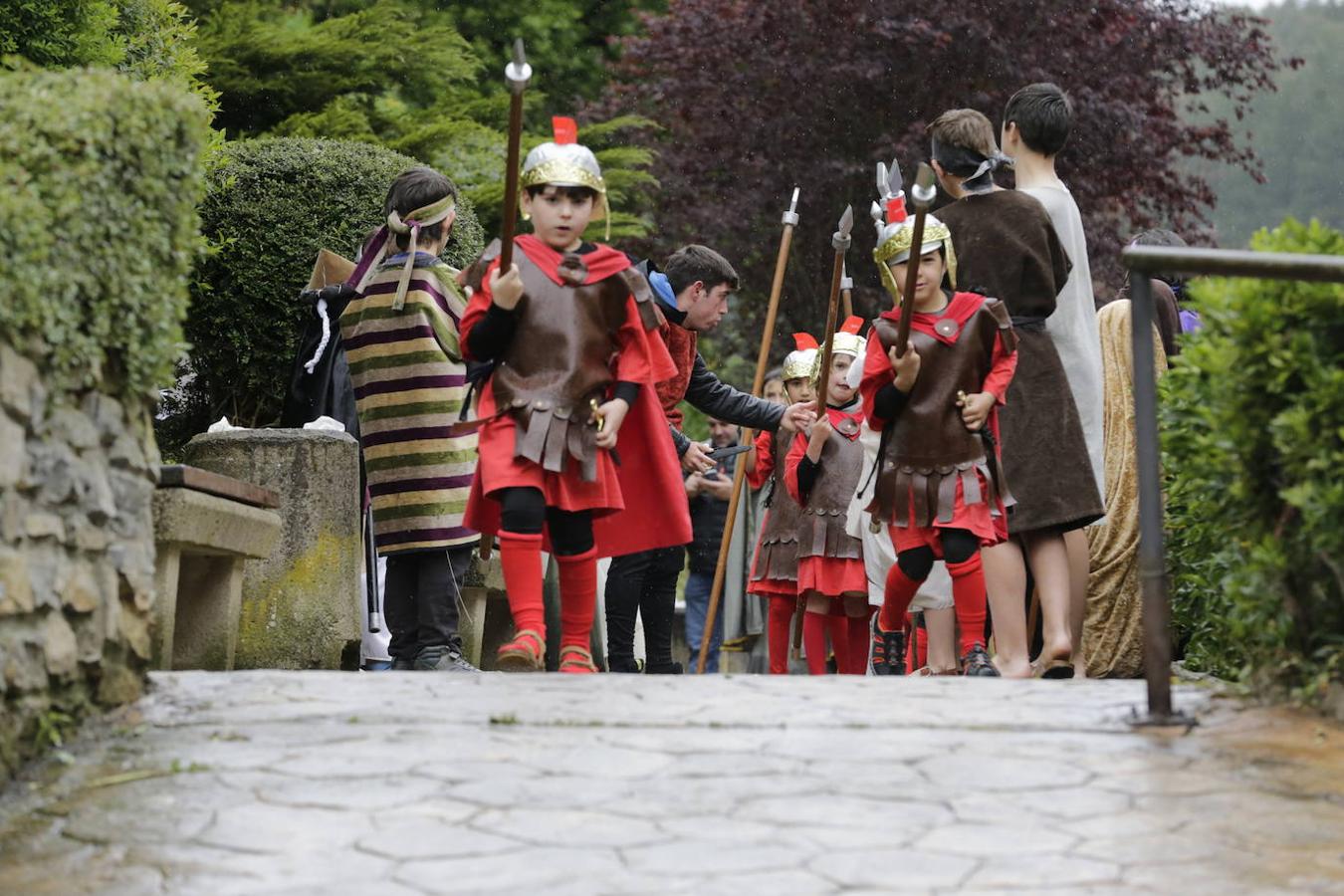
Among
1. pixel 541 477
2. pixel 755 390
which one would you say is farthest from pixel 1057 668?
pixel 755 390

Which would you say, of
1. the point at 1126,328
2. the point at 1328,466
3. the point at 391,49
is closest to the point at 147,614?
the point at 1328,466

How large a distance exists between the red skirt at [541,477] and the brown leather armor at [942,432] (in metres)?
1.08

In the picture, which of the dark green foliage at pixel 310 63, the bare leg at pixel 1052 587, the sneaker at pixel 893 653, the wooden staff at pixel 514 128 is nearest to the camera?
the wooden staff at pixel 514 128

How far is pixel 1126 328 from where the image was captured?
27.6 feet

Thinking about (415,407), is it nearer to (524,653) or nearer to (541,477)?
(541,477)

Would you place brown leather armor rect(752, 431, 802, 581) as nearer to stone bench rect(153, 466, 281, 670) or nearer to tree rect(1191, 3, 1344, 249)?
stone bench rect(153, 466, 281, 670)

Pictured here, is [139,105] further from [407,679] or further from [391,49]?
[391,49]

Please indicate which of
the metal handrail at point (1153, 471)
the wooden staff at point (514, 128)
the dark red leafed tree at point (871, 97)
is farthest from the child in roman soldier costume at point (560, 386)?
the dark red leafed tree at point (871, 97)

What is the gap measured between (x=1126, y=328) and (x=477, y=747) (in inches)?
173

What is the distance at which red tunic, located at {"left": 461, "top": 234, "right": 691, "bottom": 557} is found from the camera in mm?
6582

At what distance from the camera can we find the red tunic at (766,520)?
33.4ft

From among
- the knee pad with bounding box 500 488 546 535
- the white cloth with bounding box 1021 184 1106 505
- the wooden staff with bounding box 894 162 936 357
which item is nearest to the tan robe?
the white cloth with bounding box 1021 184 1106 505

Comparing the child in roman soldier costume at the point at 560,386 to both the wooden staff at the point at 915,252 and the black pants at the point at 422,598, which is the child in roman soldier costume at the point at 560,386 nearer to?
the wooden staff at the point at 915,252

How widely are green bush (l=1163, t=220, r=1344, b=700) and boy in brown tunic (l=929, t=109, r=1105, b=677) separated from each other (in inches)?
53.3
